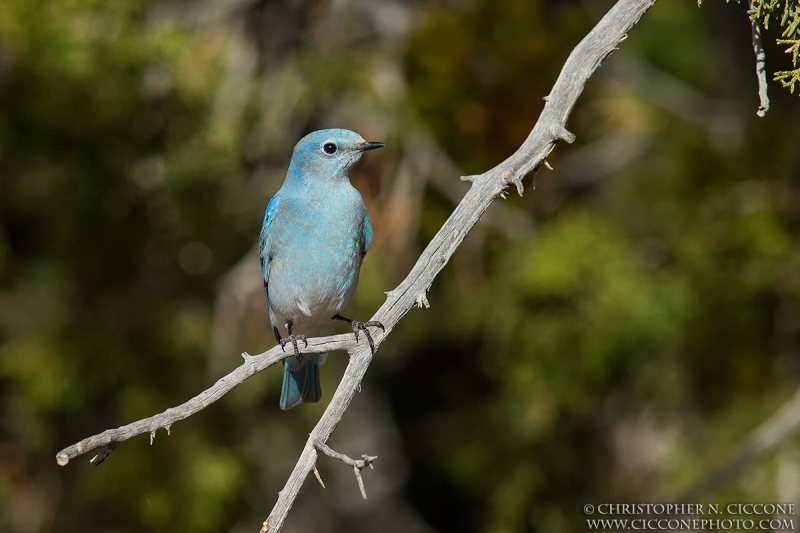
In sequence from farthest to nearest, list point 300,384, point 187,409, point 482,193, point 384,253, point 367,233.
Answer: point 384,253 < point 300,384 < point 367,233 < point 482,193 < point 187,409

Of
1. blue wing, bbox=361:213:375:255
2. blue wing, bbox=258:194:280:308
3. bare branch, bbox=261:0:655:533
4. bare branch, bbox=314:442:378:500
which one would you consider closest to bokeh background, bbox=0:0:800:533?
blue wing, bbox=258:194:280:308

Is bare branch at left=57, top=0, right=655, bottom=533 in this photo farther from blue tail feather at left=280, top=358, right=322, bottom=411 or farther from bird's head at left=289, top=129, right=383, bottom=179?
blue tail feather at left=280, top=358, right=322, bottom=411

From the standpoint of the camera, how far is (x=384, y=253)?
6.06 metres

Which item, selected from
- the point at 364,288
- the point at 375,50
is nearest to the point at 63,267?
the point at 364,288

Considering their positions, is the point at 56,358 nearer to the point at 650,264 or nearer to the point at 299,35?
the point at 299,35

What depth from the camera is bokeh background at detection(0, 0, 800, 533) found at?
5.69m

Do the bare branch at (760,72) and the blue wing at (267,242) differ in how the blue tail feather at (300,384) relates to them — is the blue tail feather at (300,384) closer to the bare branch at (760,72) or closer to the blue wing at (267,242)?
the blue wing at (267,242)

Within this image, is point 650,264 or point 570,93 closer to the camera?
point 570,93

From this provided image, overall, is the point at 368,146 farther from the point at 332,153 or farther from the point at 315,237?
the point at 315,237

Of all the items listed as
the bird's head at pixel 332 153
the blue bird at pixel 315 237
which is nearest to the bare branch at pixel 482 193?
the blue bird at pixel 315 237

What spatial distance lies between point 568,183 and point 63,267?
366cm

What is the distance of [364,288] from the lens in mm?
6039

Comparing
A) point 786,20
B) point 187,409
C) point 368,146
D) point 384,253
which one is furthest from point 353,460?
point 384,253

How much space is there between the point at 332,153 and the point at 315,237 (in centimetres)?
50
